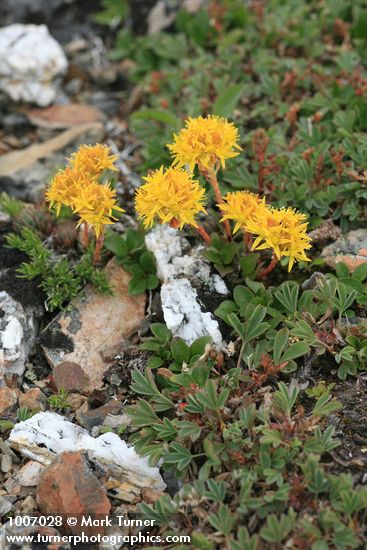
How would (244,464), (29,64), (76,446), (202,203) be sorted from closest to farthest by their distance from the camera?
(244,464) < (76,446) < (202,203) < (29,64)

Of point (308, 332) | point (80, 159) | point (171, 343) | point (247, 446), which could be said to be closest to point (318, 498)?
point (247, 446)

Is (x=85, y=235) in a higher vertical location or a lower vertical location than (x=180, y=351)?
higher

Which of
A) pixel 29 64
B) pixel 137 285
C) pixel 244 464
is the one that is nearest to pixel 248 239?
pixel 137 285

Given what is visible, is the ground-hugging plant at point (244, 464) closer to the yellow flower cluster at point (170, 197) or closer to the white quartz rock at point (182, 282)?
the white quartz rock at point (182, 282)

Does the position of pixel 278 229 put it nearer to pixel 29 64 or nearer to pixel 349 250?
pixel 349 250

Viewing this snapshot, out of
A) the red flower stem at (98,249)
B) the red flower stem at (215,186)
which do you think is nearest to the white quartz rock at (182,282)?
the red flower stem at (215,186)

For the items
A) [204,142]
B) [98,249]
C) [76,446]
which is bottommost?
[76,446]
